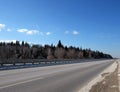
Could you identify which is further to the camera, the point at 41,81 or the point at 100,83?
the point at 100,83

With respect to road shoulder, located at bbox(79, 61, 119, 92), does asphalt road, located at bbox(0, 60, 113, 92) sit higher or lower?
higher

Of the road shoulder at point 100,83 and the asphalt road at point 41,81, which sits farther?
the road shoulder at point 100,83

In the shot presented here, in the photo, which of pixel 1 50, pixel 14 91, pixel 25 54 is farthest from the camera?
pixel 25 54

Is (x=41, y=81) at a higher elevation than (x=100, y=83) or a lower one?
higher

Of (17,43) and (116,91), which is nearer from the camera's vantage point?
(116,91)

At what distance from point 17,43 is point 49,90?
178 metres

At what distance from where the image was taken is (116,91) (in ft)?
45.1

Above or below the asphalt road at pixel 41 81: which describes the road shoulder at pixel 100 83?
below

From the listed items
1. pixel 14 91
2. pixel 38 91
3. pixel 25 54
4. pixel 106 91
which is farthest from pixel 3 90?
pixel 25 54

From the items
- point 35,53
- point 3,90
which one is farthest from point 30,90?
point 35,53

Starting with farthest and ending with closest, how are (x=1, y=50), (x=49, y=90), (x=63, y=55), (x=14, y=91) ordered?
(x=63, y=55) → (x=1, y=50) → (x=49, y=90) → (x=14, y=91)

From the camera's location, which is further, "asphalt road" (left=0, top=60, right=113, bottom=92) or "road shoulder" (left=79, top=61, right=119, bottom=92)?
"road shoulder" (left=79, top=61, right=119, bottom=92)

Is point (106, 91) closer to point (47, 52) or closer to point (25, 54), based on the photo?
point (25, 54)

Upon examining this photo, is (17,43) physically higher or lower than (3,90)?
higher
